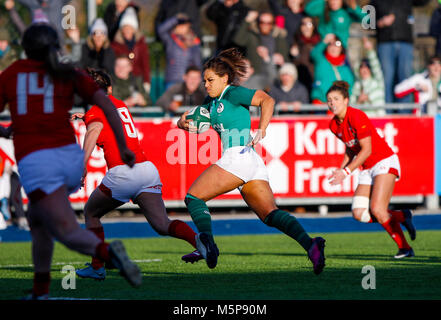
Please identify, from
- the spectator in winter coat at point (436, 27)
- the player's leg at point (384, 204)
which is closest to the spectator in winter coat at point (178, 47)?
the spectator in winter coat at point (436, 27)

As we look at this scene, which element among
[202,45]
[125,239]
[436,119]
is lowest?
[125,239]

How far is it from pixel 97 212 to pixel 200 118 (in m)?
1.32

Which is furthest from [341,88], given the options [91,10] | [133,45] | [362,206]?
[91,10]

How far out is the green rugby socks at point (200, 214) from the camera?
8.59 meters

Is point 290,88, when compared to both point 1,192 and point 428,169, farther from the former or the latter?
point 1,192

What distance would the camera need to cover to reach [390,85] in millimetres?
17516

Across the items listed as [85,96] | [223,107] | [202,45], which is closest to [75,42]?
[202,45]

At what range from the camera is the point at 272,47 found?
682 inches

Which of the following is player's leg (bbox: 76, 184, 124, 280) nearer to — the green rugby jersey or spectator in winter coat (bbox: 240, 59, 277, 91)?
the green rugby jersey

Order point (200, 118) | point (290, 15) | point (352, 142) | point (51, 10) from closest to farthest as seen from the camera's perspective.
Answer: point (200, 118), point (352, 142), point (51, 10), point (290, 15)

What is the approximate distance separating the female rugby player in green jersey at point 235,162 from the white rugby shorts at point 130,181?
406 mm

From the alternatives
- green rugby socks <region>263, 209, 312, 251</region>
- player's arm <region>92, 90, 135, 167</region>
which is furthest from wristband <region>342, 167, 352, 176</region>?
player's arm <region>92, 90, 135, 167</region>

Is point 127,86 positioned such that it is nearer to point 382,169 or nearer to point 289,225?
point 382,169

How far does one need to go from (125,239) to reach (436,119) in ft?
20.2
